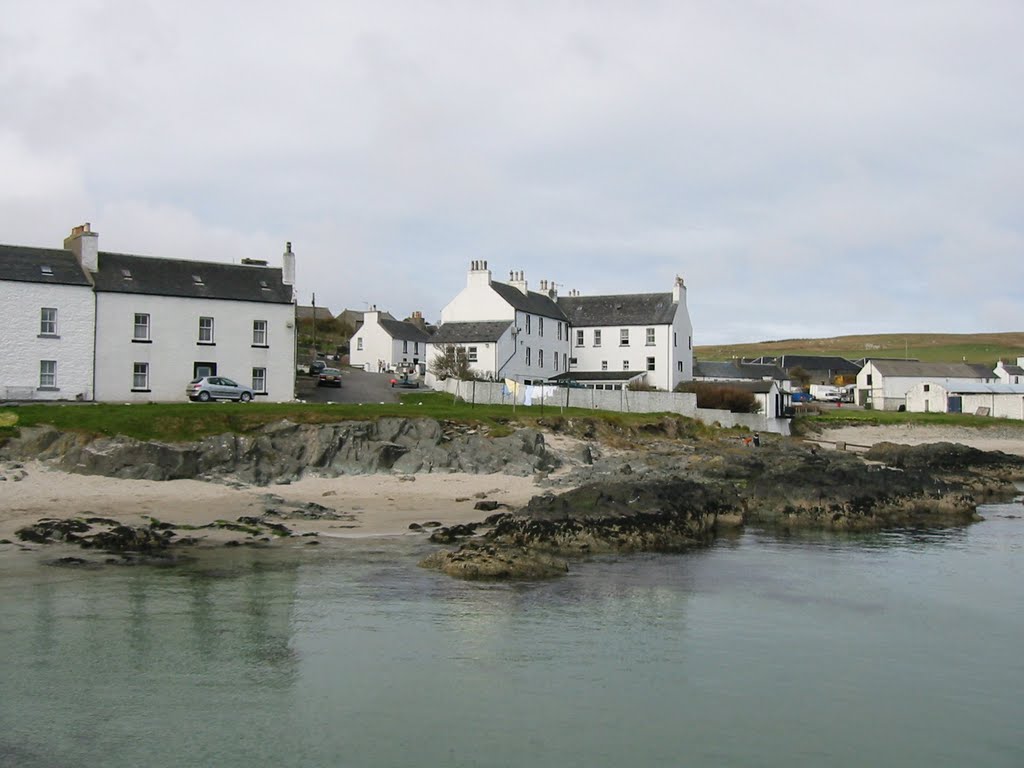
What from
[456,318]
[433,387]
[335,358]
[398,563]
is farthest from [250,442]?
[335,358]

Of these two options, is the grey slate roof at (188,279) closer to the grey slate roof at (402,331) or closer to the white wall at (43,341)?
the white wall at (43,341)

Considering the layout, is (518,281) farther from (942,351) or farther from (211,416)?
(942,351)

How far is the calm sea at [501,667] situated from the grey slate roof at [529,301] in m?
48.5

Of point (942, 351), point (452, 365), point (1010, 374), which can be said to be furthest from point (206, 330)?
point (942, 351)

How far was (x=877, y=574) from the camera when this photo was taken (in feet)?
81.1

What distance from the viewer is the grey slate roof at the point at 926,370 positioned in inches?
4070

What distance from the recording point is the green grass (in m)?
35.5

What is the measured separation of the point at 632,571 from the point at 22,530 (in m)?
16.6

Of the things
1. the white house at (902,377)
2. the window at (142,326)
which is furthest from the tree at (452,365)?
the white house at (902,377)

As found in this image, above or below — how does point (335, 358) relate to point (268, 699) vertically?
above

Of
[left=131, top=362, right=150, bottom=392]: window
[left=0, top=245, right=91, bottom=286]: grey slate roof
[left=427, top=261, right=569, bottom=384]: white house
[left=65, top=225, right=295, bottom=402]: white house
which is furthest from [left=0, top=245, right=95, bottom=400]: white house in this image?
[left=427, top=261, right=569, bottom=384]: white house

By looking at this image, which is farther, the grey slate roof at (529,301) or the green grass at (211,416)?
the grey slate roof at (529,301)

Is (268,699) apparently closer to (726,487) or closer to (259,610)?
(259,610)

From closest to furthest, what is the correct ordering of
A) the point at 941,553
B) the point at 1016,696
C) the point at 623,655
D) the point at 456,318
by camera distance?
the point at 1016,696 → the point at 623,655 → the point at 941,553 → the point at 456,318
